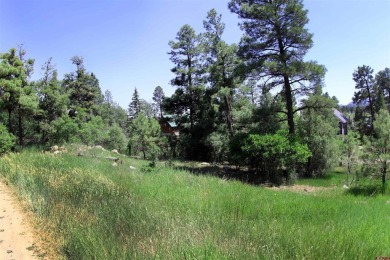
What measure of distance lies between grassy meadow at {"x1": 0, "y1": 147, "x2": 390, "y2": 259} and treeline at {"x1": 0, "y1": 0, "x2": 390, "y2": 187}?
8911 millimetres

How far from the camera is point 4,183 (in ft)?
34.2

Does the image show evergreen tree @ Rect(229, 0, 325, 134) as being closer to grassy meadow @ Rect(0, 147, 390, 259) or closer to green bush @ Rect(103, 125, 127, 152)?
grassy meadow @ Rect(0, 147, 390, 259)

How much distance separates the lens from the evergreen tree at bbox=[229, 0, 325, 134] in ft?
59.8

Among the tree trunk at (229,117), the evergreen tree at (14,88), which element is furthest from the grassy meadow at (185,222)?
the tree trunk at (229,117)

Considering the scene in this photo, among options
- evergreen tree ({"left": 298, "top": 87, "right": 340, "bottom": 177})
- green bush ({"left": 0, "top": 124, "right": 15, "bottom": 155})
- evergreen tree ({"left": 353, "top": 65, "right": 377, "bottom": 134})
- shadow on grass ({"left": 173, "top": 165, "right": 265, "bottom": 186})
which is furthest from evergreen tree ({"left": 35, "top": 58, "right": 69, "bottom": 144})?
evergreen tree ({"left": 353, "top": 65, "right": 377, "bottom": 134})

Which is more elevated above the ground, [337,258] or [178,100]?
[178,100]

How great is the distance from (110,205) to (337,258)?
4.52m

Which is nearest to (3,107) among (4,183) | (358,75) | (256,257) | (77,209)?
(4,183)

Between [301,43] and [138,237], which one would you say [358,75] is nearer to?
[301,43]

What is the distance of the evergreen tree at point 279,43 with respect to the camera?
59.8 ft

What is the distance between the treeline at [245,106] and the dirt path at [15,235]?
1009 centimetres

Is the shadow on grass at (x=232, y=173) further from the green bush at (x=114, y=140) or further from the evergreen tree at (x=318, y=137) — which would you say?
the green bush at (x=114, y=140)

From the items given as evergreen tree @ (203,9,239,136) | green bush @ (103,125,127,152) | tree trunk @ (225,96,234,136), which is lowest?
green bush @ (103,125,127,152)

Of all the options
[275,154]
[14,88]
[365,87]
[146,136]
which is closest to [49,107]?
[14,88]
